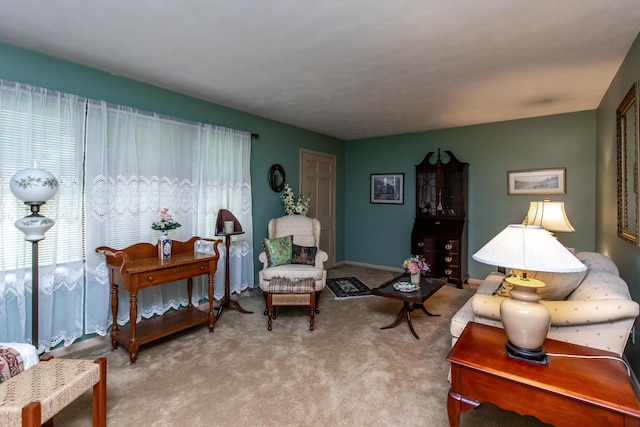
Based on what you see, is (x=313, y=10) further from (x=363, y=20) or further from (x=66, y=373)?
(x=66, y=373)

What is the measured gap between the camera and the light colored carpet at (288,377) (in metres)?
1.89

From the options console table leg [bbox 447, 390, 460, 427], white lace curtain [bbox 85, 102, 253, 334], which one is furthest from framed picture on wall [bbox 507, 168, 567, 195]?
console table leg [bbox 447, 390, 460, 427]

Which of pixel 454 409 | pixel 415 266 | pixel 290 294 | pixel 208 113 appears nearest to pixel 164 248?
pixel 290 294

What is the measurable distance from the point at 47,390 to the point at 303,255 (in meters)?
2.67

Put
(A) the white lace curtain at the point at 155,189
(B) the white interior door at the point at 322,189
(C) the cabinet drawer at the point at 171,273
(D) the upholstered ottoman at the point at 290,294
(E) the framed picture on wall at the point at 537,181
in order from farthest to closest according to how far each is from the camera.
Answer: (B) the white interior door at the point at 322,189
(E) the framed picture on wall at the point at 537,181
(D) the upholstered ottoman at the point at 290,294
(A) the white lace curtain at the point at 155,189
(C) the cabinet drawer at the point at 171,273

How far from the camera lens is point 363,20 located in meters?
2.03

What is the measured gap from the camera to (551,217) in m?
3.35

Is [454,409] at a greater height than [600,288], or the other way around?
[600,288]

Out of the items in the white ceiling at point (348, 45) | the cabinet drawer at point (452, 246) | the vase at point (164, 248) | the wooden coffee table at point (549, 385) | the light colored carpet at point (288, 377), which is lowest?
the light colored carpet at point (288, 377)

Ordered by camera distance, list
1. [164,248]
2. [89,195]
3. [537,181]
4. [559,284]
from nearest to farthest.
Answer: [559,284] → [89,195] → [164,248] → [537,181]

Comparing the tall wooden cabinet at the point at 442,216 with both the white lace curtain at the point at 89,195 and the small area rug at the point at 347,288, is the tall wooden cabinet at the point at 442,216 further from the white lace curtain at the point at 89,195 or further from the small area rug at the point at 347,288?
the white lace curtain at the point at 89,195

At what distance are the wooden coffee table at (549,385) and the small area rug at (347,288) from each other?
274cm

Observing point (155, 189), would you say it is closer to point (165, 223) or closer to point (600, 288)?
point (165, 223)

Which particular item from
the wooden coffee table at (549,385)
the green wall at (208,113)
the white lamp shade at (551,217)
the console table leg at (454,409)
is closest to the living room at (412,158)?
the green wall at (208,113)
